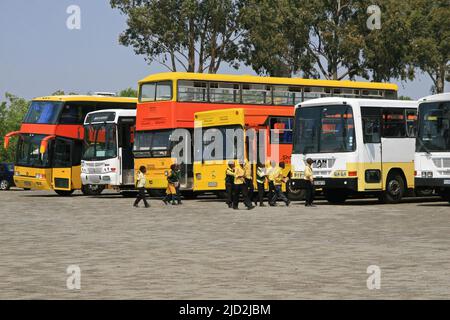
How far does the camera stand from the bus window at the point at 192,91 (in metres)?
34.8

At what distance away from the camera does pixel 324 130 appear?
31.4 m

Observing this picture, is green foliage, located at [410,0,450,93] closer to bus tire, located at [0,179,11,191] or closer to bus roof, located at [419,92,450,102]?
bus tire, located at [0,179,11,191]

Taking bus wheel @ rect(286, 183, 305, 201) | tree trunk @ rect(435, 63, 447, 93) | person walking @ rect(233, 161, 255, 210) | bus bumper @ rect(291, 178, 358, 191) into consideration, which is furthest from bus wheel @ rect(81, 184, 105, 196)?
tree trunk @ rect(435, 63, 447, 93)

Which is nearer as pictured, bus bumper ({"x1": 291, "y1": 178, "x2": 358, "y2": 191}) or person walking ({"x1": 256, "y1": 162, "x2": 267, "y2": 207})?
bus bumper ({"x1": 291, "y1": 178, "x2": 358, "y2": 191})

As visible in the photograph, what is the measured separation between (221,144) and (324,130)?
3929 millimetres

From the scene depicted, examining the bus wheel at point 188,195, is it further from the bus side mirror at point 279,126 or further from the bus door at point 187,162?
the bus side mirror at point 279,126

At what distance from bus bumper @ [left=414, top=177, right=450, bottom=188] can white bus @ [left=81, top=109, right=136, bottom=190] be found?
1303 cm

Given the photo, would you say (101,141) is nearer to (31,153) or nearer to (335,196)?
(31,153)

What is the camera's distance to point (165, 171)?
35375 mm

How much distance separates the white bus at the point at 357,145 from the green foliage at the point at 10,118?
331ft

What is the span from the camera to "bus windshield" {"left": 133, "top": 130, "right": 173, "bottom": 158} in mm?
35312
